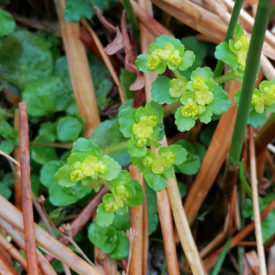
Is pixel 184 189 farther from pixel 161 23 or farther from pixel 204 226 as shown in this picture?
pixel 161 23

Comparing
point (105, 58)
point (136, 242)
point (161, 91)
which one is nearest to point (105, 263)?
point (136, 242)

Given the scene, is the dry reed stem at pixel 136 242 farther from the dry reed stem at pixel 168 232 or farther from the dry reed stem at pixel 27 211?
the dry reed stem at pixel 27 211

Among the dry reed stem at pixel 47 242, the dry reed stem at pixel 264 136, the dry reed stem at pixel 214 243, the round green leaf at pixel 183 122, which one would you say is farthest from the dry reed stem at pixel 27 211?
the dry reed stem at pixel 264 136

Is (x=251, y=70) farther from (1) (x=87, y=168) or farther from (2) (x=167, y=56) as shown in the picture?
(1) (x=87, y=168)

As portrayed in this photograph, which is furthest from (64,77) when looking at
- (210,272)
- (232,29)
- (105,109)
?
(210,272)

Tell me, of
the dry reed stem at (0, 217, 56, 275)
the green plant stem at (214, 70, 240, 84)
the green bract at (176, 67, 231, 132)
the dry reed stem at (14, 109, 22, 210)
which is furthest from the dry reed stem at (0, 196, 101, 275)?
the green plant stem at (214, 70, 240, 84)

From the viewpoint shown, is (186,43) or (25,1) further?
(25,1)
